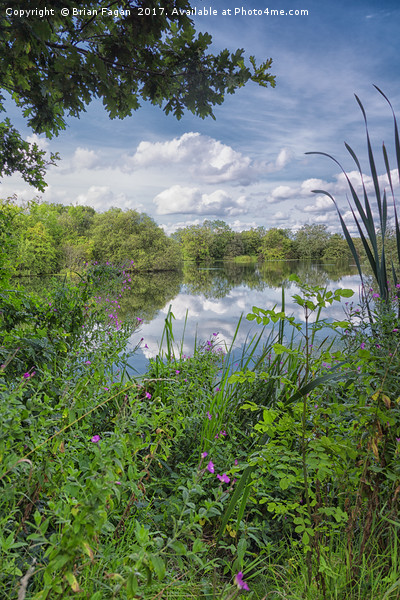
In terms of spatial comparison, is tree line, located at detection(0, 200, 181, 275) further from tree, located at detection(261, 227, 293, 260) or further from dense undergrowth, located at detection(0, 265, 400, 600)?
dense undergrowth, located at detection(0, 265, 400, 600)

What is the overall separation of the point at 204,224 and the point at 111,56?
58.6 m

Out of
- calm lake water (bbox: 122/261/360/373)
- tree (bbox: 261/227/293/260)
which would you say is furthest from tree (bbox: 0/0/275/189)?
tree (bbox: 261/227/293/260)

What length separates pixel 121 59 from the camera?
2.27 m

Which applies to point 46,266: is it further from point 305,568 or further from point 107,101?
point 305,568

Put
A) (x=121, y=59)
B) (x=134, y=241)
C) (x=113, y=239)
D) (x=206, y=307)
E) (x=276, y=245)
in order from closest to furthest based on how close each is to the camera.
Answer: (x=121, y=59) → (x=206, y=307) → (x=113, y=239) → (x=134, y=241) → (x=276, y=245)

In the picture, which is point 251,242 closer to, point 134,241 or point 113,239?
point 134,241

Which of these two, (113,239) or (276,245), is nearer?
(113,239)

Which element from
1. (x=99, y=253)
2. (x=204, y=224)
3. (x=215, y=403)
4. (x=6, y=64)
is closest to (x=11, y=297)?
(x=6, y=64)

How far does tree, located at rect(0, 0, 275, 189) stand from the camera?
75.7 inches

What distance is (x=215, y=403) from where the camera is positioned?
2289 mm

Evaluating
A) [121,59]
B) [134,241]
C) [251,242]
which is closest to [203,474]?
[121,59]

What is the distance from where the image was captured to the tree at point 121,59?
192 centimetres

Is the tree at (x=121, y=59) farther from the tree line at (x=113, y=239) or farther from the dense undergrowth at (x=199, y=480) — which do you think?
the tree line at (x=113, y=239)

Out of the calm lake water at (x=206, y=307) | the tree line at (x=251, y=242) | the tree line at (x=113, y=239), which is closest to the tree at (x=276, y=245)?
the tree line at (x=251, y=242)
